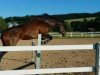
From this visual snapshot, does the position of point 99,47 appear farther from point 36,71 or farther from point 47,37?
point 47,37

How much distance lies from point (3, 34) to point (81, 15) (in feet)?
244

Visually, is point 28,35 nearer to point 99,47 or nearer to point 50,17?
point 50,17

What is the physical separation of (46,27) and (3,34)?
6.08 ft

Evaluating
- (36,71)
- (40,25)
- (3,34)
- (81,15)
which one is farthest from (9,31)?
(81,15)

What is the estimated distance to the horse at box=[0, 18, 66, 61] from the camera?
40.8ft

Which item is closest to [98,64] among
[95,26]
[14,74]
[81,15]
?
[14,74]

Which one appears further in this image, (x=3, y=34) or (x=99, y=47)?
(x=3, y=34)

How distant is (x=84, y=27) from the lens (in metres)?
66.7

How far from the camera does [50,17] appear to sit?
12.4 meters

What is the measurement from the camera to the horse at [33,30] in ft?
40.8

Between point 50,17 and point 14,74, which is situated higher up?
point 50,17

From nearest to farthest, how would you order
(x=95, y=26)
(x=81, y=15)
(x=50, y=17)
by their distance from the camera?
(x=50, y=17), (x=95, y=26), (x=81, y=15)

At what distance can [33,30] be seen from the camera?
1272 cm

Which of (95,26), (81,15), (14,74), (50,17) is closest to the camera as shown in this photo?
(14,74)
